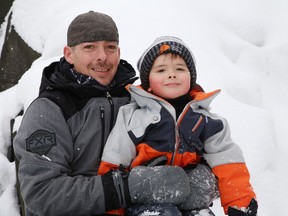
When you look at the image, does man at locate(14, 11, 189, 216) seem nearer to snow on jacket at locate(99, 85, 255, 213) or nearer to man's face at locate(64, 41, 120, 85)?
man's face at locate(64, 41, 120, 85)

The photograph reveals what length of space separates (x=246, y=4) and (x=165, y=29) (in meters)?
2.02

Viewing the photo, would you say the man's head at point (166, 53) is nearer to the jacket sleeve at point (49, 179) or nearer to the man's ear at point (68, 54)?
the man's ear at point (68, 54)

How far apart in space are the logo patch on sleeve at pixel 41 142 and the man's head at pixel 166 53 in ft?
2.36

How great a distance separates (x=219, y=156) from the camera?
2039 millimetres

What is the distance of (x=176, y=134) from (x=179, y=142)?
50mm

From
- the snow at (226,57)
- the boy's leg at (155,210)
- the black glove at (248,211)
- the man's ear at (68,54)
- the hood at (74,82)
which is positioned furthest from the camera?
the snow at (226,57)

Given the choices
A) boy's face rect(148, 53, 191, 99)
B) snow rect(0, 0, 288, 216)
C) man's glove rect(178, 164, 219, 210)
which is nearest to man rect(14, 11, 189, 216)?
man's glove rect(178, 164, 219, 210)

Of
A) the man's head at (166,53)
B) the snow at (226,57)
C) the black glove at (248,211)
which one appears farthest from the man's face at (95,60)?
the snow at (226,57)

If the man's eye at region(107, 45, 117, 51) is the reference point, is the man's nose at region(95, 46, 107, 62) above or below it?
below

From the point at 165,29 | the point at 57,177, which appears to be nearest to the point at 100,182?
the point at 57,177

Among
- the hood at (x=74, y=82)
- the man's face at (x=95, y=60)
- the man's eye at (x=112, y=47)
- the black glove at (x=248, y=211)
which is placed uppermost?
the man's eye at (x=112, y=47)

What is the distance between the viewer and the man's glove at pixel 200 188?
1.92 m

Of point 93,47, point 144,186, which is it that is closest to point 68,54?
point 93,47

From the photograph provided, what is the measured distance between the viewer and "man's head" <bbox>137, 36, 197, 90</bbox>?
2.15m
